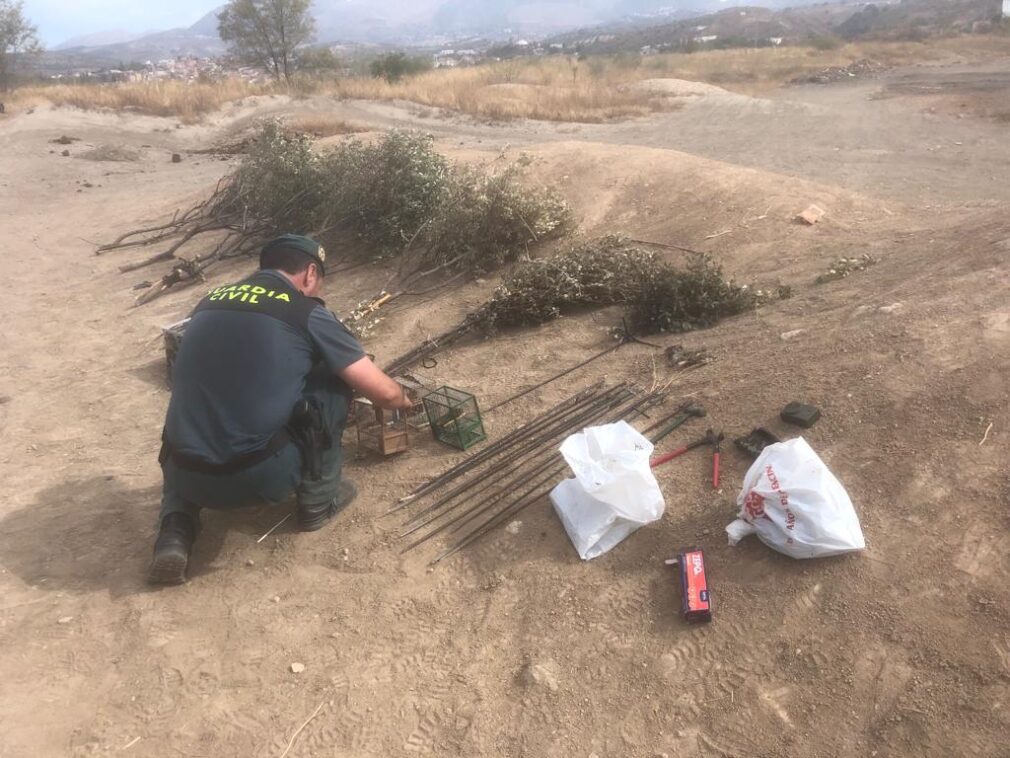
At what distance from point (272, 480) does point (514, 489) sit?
106 cm

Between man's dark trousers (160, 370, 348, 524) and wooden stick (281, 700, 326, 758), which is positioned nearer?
wooden stick (281, 700, 326, 758)

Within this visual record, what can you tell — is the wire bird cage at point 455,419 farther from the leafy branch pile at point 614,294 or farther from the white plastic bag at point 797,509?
the white plastic bag at point 797,509

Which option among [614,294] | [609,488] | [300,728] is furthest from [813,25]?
[300,728]

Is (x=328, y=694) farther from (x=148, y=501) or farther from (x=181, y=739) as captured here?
(x=148, y=501)

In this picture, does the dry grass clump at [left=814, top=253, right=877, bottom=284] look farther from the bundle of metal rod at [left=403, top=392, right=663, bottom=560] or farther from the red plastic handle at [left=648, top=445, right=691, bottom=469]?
the red plastic handle at [left=648, top=445, right=691, bottom=469]

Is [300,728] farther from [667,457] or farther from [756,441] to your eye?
[756,441]

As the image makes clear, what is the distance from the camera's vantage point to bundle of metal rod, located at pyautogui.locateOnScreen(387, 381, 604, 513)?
11.2 feet

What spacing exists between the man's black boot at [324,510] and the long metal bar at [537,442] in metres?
0.37

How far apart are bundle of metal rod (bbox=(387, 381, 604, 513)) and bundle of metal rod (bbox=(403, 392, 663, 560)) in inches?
6.6

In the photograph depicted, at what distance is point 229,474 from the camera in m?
2.85

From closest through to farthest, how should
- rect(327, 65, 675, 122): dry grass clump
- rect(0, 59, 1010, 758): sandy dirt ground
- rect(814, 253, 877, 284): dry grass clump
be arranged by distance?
rect(0, 59, 1010, 758): sandy dirt ground < rect(814, 253, 877, 284): dry grass clump < rect(327, 65, 675, 122): dry grass clump

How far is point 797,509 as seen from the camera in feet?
7.95

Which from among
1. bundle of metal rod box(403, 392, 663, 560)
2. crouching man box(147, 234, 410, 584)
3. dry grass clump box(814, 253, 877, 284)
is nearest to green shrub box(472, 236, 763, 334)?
dry grass clump box(814, 253, 877, 284)

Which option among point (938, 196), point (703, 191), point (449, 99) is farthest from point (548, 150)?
point (449, 99)
